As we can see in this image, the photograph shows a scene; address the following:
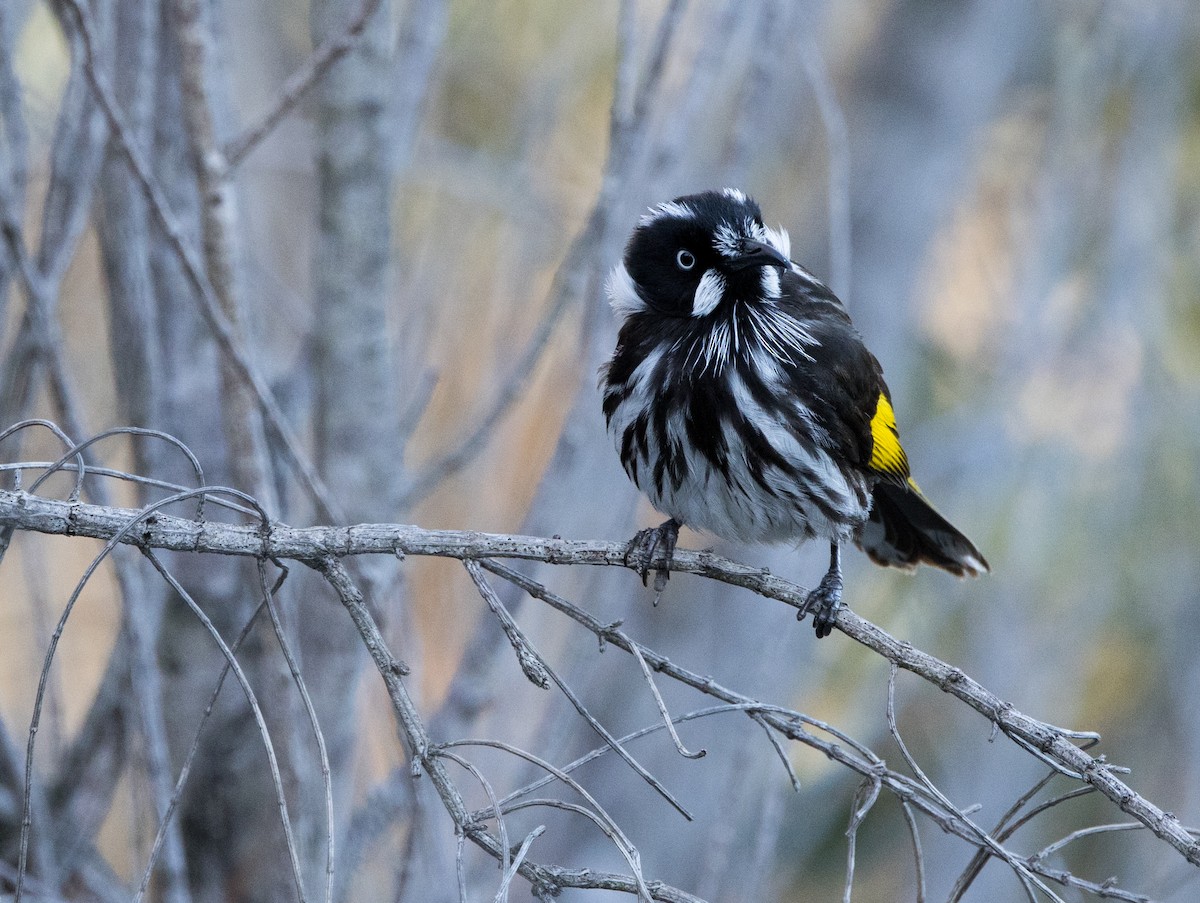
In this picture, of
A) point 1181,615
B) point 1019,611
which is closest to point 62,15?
point 1019,611

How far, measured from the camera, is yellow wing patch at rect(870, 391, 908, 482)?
310cm

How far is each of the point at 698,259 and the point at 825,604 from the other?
0.97 metres

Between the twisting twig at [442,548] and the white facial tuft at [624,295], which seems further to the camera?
the white facial tuft at [624,295]

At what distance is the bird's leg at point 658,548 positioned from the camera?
253cm

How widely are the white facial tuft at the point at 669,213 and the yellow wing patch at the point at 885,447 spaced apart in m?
0.66

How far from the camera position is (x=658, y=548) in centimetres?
274

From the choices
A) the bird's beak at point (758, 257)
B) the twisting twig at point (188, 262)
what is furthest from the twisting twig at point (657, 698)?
the bird's beak at point (758, 257)

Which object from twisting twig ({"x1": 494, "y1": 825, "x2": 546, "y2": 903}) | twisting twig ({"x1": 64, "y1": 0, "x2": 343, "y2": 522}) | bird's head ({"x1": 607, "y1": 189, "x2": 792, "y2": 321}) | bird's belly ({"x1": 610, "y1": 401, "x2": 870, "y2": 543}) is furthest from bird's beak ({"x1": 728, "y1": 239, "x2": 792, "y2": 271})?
twisting twig ({"x1": 494, "y1": 825, "x2": 546, "y2": 903})

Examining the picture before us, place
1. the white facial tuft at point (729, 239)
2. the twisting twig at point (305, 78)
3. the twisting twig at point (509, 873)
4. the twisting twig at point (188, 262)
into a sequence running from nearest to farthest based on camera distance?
the twisting twig at point (509, 873), the twisting twig at point (188, 262), the twisting twig at point (305, 78), the white facial tuft at point (729, 239)

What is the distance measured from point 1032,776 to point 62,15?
14.6ft

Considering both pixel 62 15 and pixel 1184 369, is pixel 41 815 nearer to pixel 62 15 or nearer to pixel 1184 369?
pixel 62 15

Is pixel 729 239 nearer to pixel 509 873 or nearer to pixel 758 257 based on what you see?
pixel 758 257

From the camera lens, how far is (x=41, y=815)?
275cm

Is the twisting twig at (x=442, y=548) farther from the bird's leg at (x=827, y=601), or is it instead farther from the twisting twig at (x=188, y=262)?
the twisting twig at (x=188, y=262)
